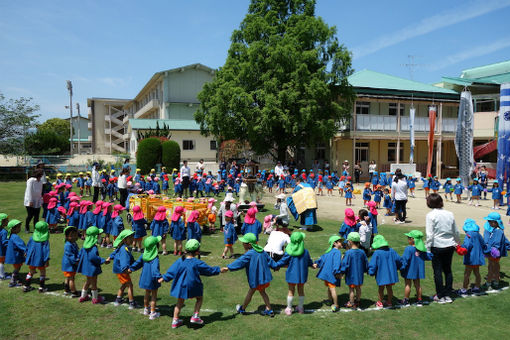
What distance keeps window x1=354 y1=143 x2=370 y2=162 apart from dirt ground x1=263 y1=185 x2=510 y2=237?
955 centimetres

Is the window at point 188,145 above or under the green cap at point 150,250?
above

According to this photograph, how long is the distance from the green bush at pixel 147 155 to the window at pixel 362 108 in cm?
1692

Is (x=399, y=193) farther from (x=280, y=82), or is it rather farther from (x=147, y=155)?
(x=147, y=155)

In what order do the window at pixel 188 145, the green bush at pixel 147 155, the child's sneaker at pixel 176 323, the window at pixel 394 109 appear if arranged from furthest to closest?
1. the window at pixel 188 145
2. the window at pixel 394 109
3. the green bush at pixel 147 155
4. the child's sneaker at pixel 176 323


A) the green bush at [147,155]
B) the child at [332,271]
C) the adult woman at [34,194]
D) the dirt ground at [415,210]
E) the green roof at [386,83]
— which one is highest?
the green roof at [386,83]

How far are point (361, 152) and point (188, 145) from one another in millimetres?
18680

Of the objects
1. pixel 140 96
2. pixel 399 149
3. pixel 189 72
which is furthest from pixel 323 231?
pixel 140 96

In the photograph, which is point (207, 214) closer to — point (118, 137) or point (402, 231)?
point (402, 231)

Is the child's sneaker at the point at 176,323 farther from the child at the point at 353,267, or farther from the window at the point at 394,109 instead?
the window at the point at 394,109

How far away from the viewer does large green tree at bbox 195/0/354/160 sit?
23594 millimetres

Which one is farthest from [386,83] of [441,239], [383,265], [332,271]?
[332,271]

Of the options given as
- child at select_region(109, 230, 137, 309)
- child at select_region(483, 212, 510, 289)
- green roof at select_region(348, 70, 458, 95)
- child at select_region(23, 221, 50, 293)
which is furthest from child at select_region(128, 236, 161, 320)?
green roof at select_region(348, 70, 458, 95)

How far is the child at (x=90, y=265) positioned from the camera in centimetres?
631

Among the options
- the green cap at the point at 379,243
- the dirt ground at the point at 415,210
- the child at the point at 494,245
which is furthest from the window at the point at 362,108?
the green cap at the point at 379,243
